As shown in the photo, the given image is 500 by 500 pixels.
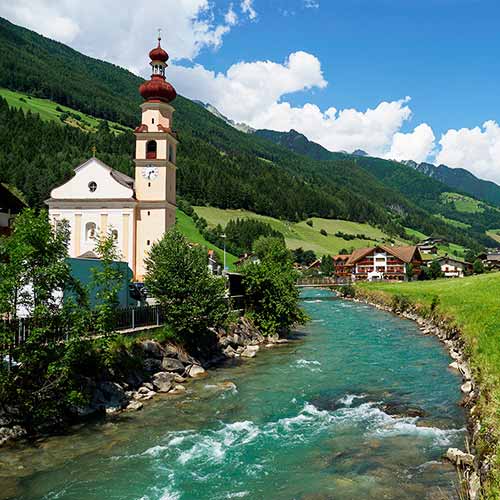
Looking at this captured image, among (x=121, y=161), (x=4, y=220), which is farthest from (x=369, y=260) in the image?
(x=4, y=220)

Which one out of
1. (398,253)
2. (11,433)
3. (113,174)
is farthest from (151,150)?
(398,253)

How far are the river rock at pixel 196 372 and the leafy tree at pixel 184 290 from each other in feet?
7.33

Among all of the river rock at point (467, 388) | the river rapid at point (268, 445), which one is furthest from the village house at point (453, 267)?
the river rock at point (467, 388)

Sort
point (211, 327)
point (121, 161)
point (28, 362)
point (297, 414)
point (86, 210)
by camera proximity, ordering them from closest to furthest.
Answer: point (28, 362) → point (297, 414) → point (211, 327) → point (86, 210) → point (121, 161)

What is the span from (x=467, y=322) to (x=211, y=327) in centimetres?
1819

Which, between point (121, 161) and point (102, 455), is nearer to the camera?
point (102, 455)

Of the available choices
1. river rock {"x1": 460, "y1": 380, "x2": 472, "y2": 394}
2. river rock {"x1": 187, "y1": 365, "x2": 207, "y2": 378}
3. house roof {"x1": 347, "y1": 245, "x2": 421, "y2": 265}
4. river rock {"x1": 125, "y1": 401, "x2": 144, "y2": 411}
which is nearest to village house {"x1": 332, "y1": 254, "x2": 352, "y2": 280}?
house roof {"x1": 347, "y1": 245, "x2": 421, "y2": 265}

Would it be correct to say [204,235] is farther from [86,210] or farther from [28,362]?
[28,362]

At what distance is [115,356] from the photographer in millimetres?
23656

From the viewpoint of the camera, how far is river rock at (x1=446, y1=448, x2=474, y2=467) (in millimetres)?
14275

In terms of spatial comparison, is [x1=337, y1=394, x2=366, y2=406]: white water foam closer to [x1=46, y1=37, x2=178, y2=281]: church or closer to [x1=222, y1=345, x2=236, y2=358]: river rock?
[x1=222, y1=345, x2=236, y2=358]: river rock

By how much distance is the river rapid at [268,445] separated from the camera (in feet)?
46.6

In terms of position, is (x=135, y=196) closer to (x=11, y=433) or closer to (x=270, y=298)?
(x=270, y=298)

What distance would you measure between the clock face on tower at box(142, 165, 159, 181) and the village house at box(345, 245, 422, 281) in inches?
3706
